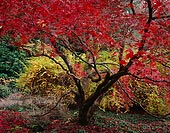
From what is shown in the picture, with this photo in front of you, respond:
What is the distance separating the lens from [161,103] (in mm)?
10664

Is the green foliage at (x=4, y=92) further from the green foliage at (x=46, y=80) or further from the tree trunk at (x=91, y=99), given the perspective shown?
the tree trunk at (x=91, y=99)

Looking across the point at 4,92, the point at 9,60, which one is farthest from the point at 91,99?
the point at 9,60

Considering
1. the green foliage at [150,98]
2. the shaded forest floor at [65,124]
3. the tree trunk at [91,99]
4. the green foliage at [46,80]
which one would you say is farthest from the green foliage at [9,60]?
the tree trunk at [91,99]

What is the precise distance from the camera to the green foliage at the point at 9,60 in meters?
13.6

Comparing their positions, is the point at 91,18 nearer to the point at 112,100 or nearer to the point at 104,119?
the point at 104,119

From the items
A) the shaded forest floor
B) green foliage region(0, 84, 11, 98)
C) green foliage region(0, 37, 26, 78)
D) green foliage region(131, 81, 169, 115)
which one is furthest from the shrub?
green foliage region(0, 37, 26, 78)

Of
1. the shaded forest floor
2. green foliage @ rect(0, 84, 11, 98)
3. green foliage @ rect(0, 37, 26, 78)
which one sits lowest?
the shaded forest floor

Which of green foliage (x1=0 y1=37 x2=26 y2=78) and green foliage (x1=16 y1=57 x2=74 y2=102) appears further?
green foliage (x1=0 y1=37 x2=26 y2=78)

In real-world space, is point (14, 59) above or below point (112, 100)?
above

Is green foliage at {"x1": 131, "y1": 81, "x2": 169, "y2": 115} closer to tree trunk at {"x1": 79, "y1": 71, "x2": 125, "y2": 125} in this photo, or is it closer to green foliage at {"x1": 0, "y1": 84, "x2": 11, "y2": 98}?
tree trunk at {"x1": 79, "y1": 71, "x2": 125, "y2": 125}

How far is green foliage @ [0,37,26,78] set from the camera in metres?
13.6

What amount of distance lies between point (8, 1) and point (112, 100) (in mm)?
5674

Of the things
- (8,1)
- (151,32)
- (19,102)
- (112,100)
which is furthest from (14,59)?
(151,32)

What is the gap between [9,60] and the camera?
45.5 feet
